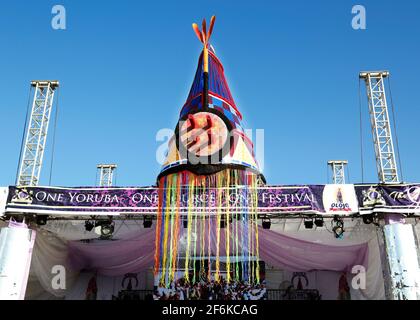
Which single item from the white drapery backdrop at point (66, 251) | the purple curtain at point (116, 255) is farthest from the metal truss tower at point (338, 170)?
the purple curtain at point (116, 255)

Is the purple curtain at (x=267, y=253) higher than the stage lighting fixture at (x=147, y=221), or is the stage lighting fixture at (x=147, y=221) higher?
the stage lighting fixture at (x=147, y=221)

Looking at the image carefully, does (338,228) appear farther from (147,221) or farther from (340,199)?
(147,221)

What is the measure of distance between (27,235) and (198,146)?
5697mm

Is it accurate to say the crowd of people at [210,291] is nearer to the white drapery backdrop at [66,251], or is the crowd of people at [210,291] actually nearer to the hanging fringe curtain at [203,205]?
the hanging fringe curtain at [203,205]

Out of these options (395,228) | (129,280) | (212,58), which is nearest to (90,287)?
(129,280)

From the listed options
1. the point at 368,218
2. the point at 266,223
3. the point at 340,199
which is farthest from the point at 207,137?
the point at 368,218

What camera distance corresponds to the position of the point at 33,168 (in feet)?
37.0

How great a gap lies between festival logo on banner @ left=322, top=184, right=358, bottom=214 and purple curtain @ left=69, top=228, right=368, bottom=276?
1996mm

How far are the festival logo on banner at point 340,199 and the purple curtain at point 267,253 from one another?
1996 mm

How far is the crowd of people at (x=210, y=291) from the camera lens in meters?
9.91

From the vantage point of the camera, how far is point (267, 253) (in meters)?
12.2

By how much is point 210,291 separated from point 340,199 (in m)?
4.63

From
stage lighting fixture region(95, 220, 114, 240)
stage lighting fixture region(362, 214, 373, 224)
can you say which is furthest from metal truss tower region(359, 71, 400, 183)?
stage lighting fixture region(95, 220, 114, 240)
